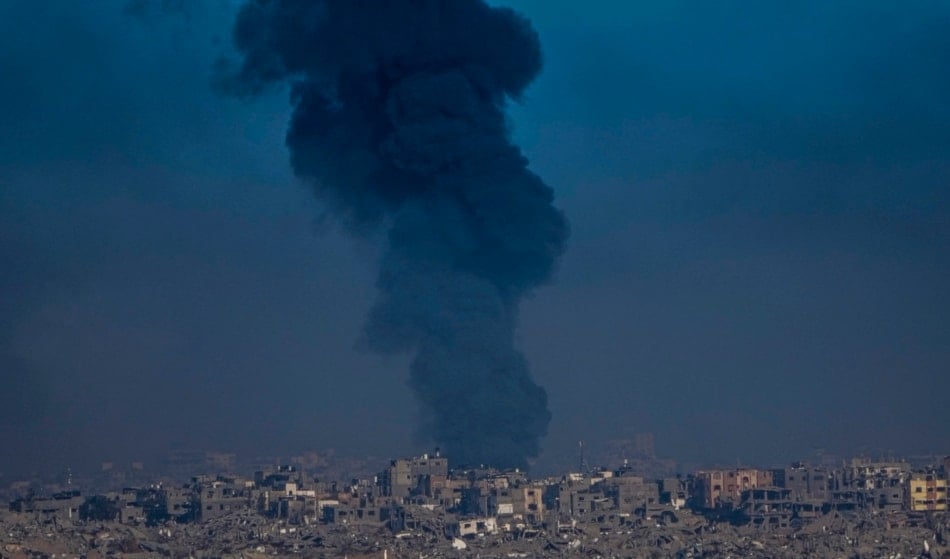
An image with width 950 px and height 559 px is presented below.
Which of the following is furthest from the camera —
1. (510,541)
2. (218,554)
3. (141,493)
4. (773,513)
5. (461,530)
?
(141,493)

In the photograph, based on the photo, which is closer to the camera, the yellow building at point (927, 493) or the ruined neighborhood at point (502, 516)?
the ruined neighborhood at point (502, 516)

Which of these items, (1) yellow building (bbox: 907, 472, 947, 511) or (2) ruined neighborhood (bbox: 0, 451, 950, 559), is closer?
(2) ruined neighborhood (bbox: 0, 451, 950, 559)

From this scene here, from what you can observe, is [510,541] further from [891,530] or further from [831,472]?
[831,472]

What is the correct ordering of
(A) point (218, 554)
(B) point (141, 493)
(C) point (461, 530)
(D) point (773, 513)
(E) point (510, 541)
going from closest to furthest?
(A) point (218, 554)
(E) point (510, 541)
(C) point (461, 530)
(D) point (773, 513)
(B) point (141, 493)

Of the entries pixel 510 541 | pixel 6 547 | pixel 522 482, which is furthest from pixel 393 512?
pixel 6 547
